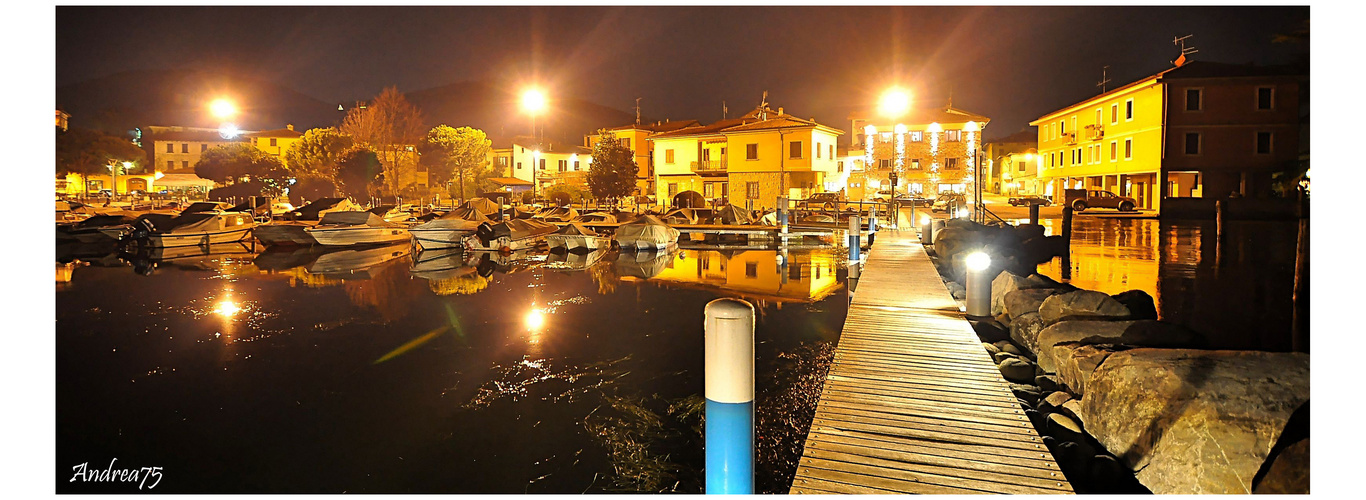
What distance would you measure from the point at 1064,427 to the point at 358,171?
186ft

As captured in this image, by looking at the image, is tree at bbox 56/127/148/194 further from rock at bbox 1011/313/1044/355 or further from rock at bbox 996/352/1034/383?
rock at bbox 996/352/1034/383

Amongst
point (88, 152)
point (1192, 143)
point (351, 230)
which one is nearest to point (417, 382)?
point (351, 230)

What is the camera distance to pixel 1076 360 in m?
7.87

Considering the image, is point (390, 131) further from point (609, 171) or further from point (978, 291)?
point (978, 291)

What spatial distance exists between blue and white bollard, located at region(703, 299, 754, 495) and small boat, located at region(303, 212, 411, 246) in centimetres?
2995

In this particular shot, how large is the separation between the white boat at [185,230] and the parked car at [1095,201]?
4596cm

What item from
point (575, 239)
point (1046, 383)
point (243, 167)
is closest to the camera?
point (1046, 383)

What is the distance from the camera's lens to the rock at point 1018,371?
908 cm

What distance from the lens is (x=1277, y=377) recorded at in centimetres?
573

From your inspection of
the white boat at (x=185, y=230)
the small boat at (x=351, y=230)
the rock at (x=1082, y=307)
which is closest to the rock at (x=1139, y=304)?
the rock at (x=1082, y=307)

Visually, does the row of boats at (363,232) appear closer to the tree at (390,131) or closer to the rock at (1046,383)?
the rock at (1046,383)

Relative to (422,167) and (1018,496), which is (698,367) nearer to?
(1018,496)

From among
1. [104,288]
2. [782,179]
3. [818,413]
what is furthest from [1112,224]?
[104,288]

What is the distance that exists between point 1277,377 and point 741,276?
620 inches
